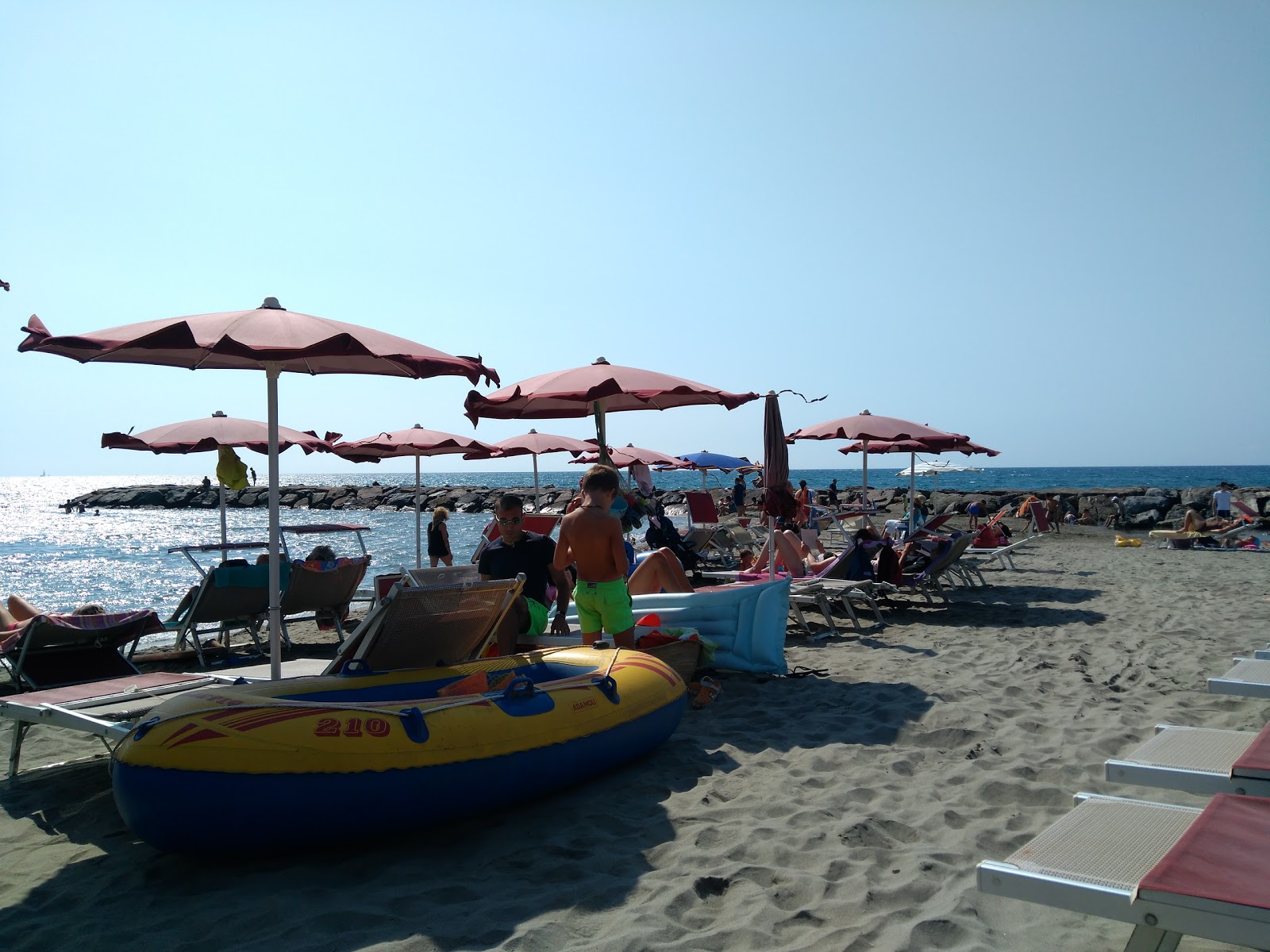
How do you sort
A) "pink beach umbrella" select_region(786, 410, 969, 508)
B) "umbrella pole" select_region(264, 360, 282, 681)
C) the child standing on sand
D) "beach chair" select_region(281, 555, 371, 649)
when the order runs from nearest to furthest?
"umbrella pole" select_region(264, 360, 282, 681) → the child standing on sand → "beach chair" select_region(281, 555, 371, 649) → "pink beach umbrella" select_region(786, 410, 969, 508)

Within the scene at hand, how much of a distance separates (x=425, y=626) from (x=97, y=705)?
1.42 metres

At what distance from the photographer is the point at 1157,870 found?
5.69ft

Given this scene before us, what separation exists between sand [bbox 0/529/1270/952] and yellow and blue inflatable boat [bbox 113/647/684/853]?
0.09 m

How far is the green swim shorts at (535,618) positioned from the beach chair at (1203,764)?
3.52m

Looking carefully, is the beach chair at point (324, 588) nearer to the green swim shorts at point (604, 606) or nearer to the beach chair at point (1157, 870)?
the green swim shorts at point (604, 606)

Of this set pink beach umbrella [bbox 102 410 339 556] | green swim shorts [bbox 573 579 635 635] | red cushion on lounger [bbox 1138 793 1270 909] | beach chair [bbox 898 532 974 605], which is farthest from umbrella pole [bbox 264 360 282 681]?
beach chair [bbox 898 532 974 605]

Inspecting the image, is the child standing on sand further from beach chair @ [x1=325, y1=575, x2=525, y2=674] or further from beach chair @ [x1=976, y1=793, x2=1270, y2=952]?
beach chair @ [x1=976, y1=793, x2=1270, y2=952]

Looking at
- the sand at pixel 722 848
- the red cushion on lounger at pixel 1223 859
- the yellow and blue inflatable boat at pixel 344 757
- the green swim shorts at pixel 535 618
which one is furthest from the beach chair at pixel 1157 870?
the green swim shorts at pixel 535 618

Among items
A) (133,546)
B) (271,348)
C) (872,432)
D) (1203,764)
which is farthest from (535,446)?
(133,546)

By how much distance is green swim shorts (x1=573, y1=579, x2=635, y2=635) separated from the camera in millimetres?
5020

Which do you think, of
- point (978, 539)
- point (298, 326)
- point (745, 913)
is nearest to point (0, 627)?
point (298, 326)

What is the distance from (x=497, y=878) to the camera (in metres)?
2.98

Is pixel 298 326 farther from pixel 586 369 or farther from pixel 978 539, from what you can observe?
pixel 978 539

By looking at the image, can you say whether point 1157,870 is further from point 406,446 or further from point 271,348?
point 406,446
